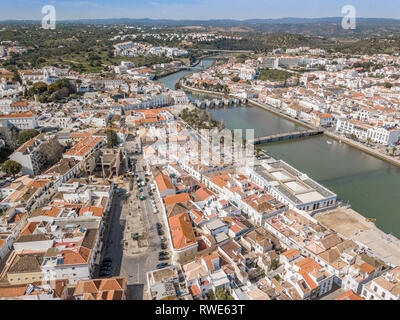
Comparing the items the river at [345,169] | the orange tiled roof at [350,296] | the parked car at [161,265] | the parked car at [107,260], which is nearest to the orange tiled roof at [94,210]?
the parked car at [107,260]

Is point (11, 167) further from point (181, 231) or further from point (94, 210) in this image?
point (181, 231)

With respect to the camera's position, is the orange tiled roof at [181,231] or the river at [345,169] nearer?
the orange tiled roof at [181,231]

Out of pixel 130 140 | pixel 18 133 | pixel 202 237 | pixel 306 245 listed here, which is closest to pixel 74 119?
pixel 18 133

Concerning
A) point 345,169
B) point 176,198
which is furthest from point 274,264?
point 345,169

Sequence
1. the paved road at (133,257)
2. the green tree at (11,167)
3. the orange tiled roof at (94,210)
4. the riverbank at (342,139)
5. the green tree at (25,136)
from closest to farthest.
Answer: the paved road at (133,257), the orange tiled roof at (94,210), the green tree at (11,167), the green tree at (25,136), the riverbank at (342,139)

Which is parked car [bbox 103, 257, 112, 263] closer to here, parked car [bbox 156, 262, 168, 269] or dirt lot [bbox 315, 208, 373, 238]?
parked car [bbox 156, 262, 168, 269]

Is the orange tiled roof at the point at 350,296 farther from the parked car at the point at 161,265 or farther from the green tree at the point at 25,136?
the green tree at the point at 25,136
